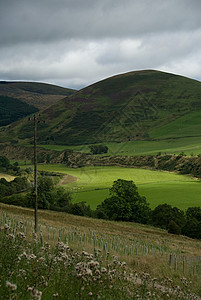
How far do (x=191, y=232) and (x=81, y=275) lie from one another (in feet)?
165

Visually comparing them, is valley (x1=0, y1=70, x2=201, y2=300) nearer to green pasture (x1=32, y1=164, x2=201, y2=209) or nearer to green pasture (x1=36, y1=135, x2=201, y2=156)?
green pasture (x1=32, y1=164, x2=201, y2=209)

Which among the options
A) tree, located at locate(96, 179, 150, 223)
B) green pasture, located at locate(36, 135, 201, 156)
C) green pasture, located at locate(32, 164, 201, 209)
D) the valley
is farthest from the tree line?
green pasture, located at locate(36, 135, 201, 156)

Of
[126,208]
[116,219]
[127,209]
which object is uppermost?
[126,208]

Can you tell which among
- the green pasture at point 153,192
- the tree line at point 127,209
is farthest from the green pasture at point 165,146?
the tree line at point 127,209

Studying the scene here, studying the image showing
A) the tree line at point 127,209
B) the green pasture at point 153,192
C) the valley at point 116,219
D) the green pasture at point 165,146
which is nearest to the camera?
the valley at point 116,219

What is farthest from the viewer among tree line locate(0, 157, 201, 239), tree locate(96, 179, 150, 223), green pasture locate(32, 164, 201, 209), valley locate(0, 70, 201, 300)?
green pasture locate(32, 164, 201, 209)

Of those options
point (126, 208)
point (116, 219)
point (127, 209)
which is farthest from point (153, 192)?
point (116, 219)

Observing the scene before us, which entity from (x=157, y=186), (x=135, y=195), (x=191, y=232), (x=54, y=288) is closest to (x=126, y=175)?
(x=157, y=186)

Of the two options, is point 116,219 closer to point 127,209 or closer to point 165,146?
point 127,209

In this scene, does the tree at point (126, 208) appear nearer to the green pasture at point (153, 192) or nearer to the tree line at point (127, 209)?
the tree line at point (127, 209)

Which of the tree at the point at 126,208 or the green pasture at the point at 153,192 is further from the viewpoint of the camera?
the green pasture at the point at 153,192

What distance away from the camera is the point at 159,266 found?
54.4ft

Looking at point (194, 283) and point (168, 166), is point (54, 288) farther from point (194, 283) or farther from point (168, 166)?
point (168, 166)

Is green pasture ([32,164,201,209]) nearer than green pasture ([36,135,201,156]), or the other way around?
green pasture ([32,164,201,209])
